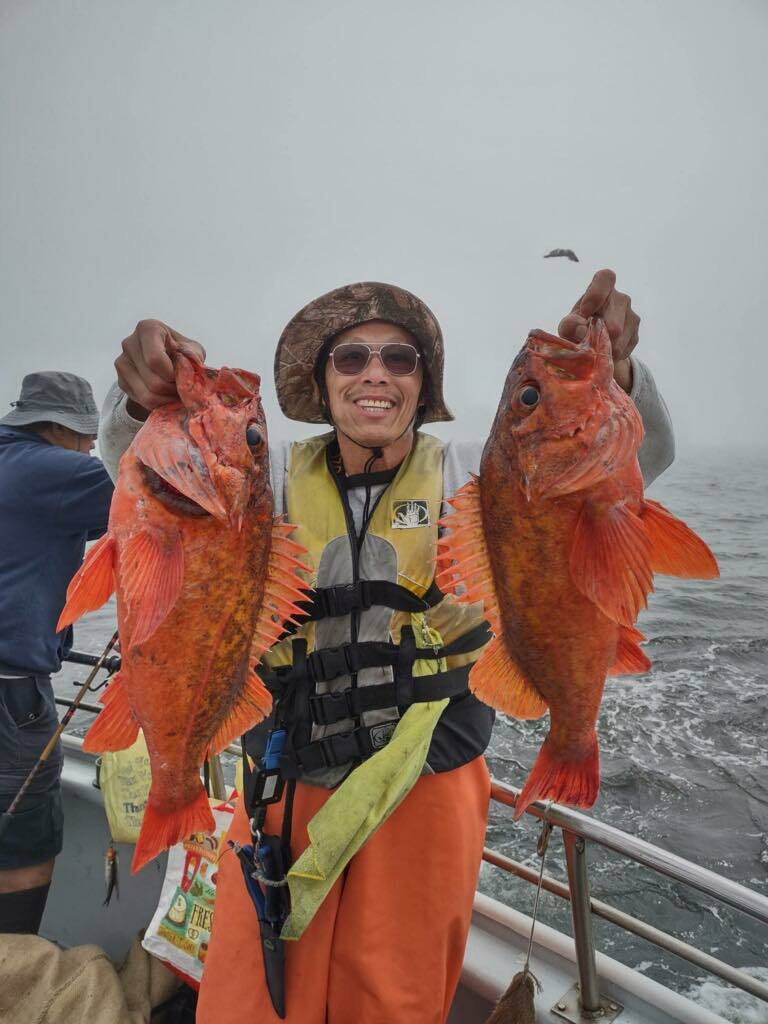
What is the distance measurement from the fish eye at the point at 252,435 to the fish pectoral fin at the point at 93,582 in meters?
0.52

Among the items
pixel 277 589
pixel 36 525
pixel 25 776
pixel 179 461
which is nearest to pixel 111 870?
pixel 25 776

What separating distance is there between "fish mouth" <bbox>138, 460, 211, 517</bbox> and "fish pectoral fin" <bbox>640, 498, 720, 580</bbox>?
1.39 metres

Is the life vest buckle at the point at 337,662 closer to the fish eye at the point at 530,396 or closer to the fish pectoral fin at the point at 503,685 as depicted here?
the fish pectoral fin at the point at 503,685

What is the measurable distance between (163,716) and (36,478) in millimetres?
2547

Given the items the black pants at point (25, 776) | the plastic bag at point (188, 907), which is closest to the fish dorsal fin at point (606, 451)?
the plastic bag at point (188, 907)

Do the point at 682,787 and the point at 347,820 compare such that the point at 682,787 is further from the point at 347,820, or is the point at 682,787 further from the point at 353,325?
the point at 353,325

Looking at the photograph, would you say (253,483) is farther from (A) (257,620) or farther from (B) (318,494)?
(B) (318,494)

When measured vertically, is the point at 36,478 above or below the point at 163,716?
above

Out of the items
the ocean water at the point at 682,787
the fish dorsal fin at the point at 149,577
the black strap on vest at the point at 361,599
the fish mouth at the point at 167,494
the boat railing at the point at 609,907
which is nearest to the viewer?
the fish dorsal fin at the point at 149,577

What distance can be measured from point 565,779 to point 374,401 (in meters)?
1.60

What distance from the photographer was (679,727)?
31.4 feet

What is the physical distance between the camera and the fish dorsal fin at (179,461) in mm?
1972

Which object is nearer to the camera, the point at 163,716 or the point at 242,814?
the point at 163,716

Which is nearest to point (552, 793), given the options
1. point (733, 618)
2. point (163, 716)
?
point (163, 716)
